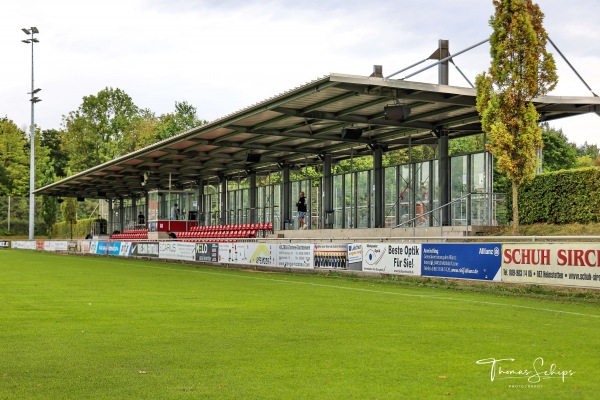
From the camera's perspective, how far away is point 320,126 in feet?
101

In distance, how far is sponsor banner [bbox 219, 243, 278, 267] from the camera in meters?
28.1

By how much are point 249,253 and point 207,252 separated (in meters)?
4.30

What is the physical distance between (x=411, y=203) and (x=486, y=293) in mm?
Result: 15331

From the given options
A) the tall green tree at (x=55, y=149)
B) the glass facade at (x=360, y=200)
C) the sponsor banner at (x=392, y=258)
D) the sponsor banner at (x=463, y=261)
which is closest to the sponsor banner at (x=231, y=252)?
the glass facade at (x=360, y=200)

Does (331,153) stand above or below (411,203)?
above

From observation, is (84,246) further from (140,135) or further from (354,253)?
(140,135)

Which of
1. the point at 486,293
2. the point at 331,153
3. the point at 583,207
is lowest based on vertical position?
the point at 486,293

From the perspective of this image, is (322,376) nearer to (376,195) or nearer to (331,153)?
(376,195)

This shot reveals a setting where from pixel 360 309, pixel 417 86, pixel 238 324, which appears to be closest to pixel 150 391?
pixel 238 324

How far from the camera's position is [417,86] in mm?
22422

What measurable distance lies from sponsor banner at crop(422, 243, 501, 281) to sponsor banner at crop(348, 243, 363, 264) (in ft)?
10.8

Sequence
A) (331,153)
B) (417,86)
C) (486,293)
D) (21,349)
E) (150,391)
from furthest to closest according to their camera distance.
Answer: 1. (331,153)
2. (417,86)
3. (486,293)
4. (21,349)
5. (150,391)

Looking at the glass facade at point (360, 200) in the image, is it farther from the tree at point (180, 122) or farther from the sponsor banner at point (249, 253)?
the tree at point (180, 122)

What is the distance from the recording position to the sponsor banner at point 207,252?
1287 inches
